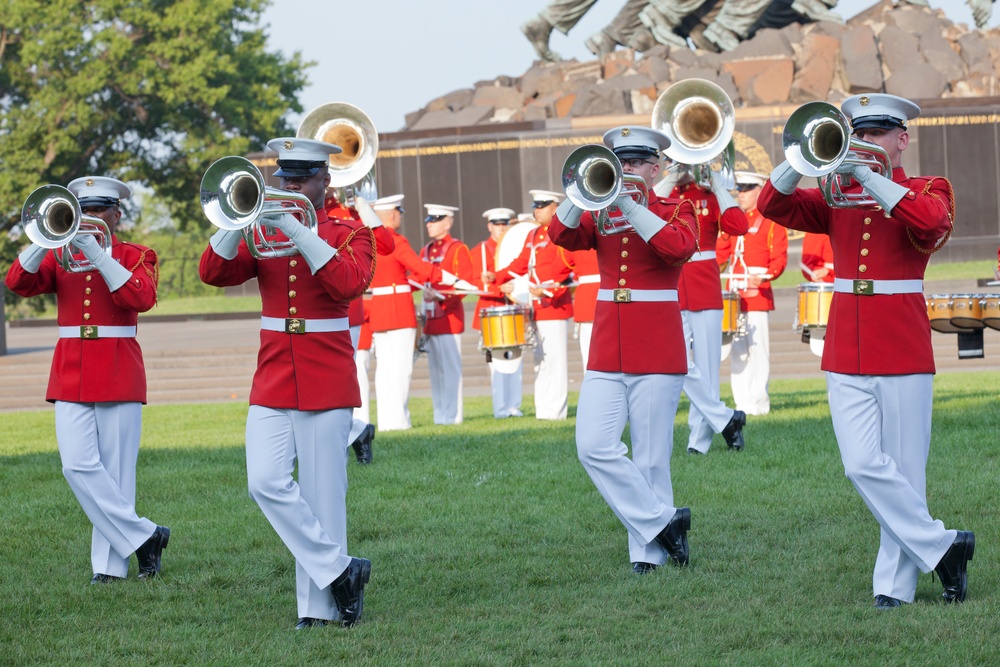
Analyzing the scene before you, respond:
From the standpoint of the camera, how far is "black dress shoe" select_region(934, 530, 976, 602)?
6.05 meters

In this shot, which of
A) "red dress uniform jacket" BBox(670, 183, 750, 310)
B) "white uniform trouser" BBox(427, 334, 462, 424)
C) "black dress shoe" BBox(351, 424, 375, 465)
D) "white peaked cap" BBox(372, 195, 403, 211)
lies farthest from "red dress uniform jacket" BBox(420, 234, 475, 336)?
"red dress uniform jacket" BBox(670, 183, 750, 310)

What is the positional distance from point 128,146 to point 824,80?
22.3 metres

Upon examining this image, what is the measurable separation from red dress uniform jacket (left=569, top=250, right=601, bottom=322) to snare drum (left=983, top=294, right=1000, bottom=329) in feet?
16.4

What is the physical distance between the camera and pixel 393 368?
44.9 feet

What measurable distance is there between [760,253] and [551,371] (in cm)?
231

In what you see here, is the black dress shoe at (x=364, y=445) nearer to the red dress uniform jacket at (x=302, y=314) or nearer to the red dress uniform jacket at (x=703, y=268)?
the red dress uniform jacket at (x=703, y=268)

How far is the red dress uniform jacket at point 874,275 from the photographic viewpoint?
20.1 ft

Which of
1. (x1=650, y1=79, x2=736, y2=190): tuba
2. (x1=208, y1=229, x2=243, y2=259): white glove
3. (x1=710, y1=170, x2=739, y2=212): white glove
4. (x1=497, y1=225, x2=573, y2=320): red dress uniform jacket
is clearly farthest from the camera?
(x1=497, y1=225, x2=573, y2=320): red dress uniform jacket

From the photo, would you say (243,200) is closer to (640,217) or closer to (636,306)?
(640,217)

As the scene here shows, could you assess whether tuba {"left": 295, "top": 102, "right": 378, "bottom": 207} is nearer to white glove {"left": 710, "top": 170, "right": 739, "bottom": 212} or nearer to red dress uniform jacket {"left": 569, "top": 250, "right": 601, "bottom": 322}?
white glove {"left": 710, "top": 170, "right": 739, "bottom": 212}

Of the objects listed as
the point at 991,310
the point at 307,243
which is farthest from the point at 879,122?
the point at 991,310

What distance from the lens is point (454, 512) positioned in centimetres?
886

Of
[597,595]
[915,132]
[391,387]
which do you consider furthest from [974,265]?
[597,595]

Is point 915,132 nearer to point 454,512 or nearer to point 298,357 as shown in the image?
point 454,512
